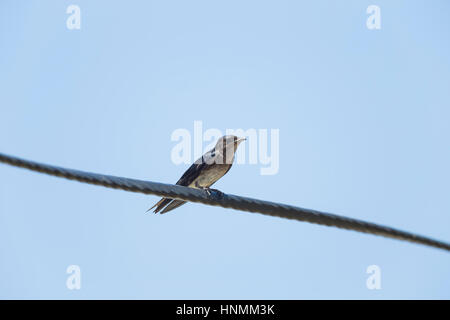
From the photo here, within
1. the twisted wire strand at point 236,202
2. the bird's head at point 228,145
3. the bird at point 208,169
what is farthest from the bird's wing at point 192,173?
the twisted wire strand at point 236,202

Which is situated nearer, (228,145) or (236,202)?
(236,202)

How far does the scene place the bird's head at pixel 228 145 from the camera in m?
7.86

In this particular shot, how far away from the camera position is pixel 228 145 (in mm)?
8109

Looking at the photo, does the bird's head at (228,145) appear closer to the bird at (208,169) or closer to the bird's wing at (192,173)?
the bird at (208,169)

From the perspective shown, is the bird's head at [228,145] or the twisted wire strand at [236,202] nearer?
the twisted wire strand at [236,202]

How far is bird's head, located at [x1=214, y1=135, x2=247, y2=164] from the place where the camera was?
7855 millimetres

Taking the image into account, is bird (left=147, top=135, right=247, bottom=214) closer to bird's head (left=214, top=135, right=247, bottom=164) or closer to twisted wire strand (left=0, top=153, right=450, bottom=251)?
bird's head (left=214, top=135, right=247, bottom=164)

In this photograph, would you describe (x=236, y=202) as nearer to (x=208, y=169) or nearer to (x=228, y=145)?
(x=208, y=169)

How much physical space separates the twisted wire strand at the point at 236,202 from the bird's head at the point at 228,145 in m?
4.25

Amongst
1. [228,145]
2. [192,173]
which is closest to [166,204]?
[192,173]

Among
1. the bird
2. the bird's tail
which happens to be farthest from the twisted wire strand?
the bird

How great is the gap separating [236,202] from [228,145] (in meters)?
4.67

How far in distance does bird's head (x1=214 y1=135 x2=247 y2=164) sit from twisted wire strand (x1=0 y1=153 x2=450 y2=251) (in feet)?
13.9
